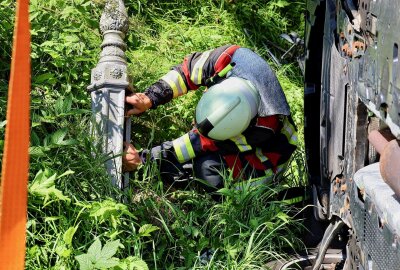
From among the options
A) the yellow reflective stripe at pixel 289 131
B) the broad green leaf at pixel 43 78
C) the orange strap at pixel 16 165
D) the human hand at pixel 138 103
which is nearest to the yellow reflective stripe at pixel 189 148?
the human hand at pixel 138 103

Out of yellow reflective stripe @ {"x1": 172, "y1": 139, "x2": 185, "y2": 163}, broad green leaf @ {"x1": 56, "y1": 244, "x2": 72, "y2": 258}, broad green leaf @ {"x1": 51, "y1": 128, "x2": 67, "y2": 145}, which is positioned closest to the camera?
broad green leaf @ {"x1": 56, "y1": 244, "x2": 72, "y2": 258}

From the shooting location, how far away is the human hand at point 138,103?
462 cm

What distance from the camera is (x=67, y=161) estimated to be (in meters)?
3.96

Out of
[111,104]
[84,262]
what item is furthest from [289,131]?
[84,262]

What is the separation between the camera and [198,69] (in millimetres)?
4723

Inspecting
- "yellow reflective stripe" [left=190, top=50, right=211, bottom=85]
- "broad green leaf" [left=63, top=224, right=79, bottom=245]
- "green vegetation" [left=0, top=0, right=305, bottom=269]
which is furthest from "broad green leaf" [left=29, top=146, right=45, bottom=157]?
"yellow reflective stripe" [left=190, top=50, right=211, bottom=85]

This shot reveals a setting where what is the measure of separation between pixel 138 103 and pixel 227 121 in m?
0.54

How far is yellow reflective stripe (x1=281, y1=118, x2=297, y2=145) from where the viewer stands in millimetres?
4711

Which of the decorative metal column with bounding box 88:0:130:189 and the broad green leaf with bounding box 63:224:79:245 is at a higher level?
the decorative metal column with bounding box 88:0:130:189

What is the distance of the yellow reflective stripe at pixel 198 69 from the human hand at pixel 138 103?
0.94ft

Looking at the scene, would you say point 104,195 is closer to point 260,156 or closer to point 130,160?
point 130,160

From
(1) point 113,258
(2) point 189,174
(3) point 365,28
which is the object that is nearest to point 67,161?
(1) point 113,258

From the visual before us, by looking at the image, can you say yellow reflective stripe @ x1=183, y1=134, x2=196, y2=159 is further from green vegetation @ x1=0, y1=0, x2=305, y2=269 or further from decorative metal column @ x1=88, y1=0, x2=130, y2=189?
decorative metal column @ x1=88, y1=0, x2=130, y2=189

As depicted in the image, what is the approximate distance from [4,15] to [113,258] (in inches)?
73.2
